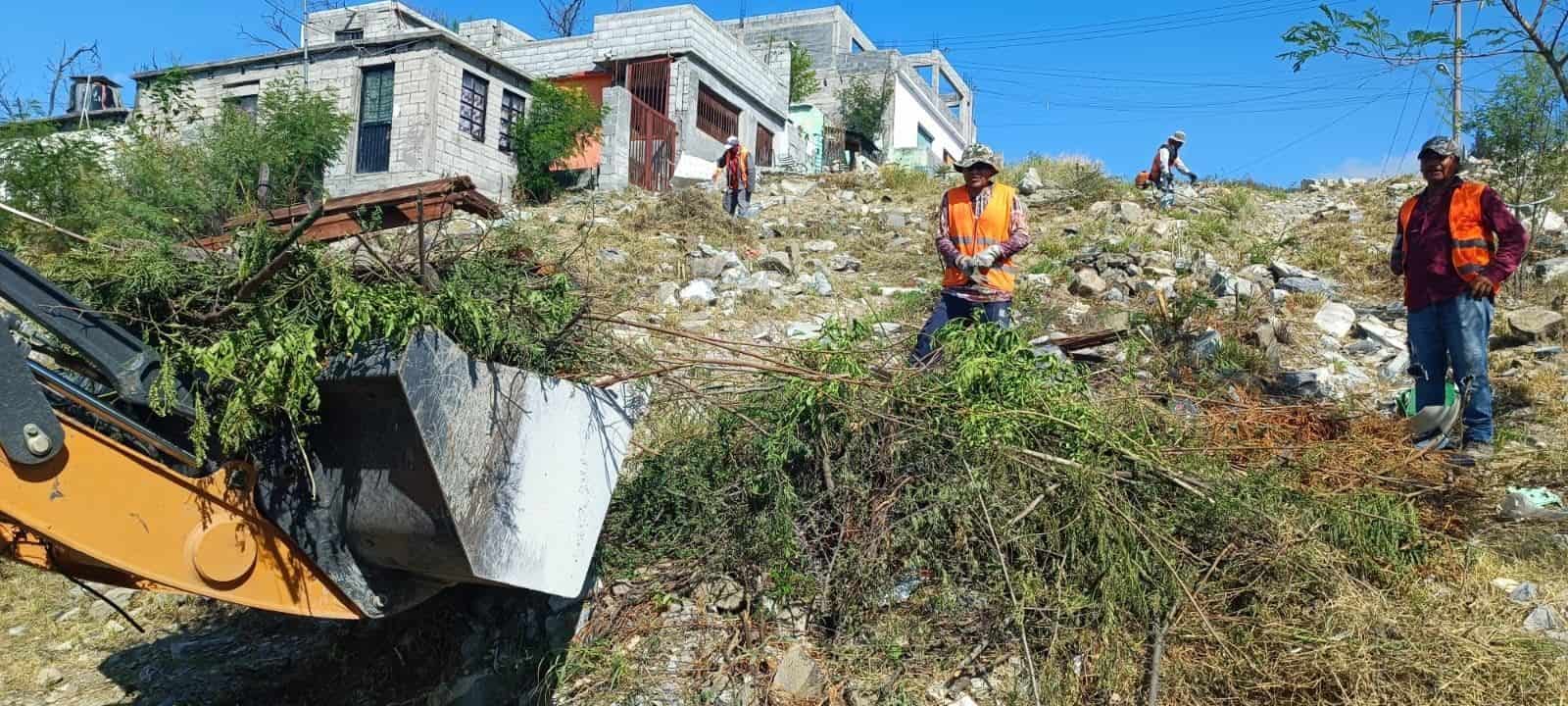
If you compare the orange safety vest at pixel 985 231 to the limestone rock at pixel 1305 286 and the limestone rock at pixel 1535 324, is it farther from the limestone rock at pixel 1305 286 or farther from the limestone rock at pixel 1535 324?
the limestone rock at pixel 1305 286

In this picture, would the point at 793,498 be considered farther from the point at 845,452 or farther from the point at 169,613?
the point at 169,613

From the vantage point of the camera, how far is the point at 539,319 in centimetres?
300

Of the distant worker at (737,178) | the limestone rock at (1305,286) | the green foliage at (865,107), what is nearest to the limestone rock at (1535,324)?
the limestone rock at (1305,286)

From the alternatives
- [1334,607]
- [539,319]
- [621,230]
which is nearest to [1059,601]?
[1334,607]

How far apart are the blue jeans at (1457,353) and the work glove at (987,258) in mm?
1749

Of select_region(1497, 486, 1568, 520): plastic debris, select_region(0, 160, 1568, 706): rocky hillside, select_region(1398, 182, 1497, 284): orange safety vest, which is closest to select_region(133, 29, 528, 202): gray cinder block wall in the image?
select_region(0, 160, 1568, 706): rocky hillside

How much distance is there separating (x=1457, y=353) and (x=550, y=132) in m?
14.1

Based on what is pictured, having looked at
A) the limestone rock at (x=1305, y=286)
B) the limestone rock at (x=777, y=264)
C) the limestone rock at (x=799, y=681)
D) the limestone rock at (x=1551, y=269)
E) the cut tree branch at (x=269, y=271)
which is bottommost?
the limestone rock at (x=799, y=681)

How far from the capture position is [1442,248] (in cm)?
419

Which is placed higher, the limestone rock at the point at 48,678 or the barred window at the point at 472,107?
the barred window at the point at 472,107

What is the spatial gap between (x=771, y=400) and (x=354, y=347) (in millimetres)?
1618

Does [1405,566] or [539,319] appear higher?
[539,319]

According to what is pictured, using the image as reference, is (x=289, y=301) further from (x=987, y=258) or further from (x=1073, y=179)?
(x=1073, y=179)

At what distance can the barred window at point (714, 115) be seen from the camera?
18.5 meters
